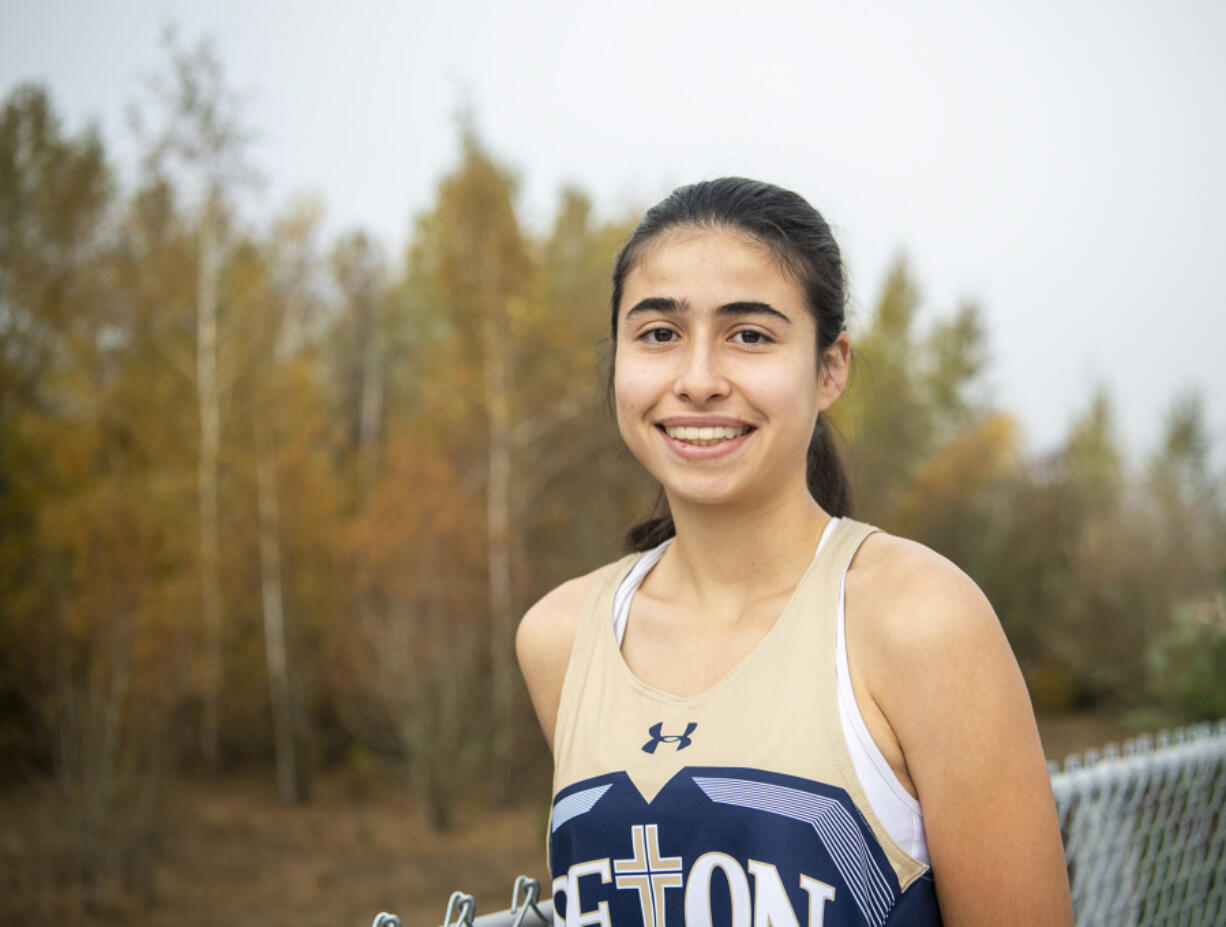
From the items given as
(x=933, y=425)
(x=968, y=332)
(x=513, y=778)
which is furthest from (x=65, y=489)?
(x=968, y=332)

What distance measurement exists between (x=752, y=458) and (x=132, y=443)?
43.8ft

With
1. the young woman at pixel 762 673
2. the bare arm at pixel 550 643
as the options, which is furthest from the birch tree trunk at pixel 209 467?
the young woman at pixel 762 673

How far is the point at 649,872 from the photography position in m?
1.34

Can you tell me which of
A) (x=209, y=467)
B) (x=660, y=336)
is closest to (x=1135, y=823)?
(x=660, y=336)

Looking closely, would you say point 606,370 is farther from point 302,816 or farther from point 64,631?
point 302,816

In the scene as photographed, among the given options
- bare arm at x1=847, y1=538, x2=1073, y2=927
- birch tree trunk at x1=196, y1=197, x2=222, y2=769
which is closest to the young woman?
bare arm at x1=847, y1=538, x2=1073, y2=927

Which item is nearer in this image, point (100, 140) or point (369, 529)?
point (369, 529)

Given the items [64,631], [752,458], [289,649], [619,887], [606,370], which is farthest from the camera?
[289,649]

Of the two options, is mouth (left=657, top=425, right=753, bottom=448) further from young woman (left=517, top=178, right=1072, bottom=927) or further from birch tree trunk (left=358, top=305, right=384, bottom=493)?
birch tree trunk (left=358, top=305, right=384, bottom=493)

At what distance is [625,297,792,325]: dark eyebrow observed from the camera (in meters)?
1.46

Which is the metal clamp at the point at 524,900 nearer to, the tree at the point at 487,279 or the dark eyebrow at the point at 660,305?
the dark eyebrow at the point at 660,305

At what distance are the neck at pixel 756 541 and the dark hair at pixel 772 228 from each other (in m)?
0.27

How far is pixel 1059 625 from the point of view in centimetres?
1627

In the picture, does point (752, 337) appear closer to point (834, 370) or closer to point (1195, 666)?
point (834, 370)
